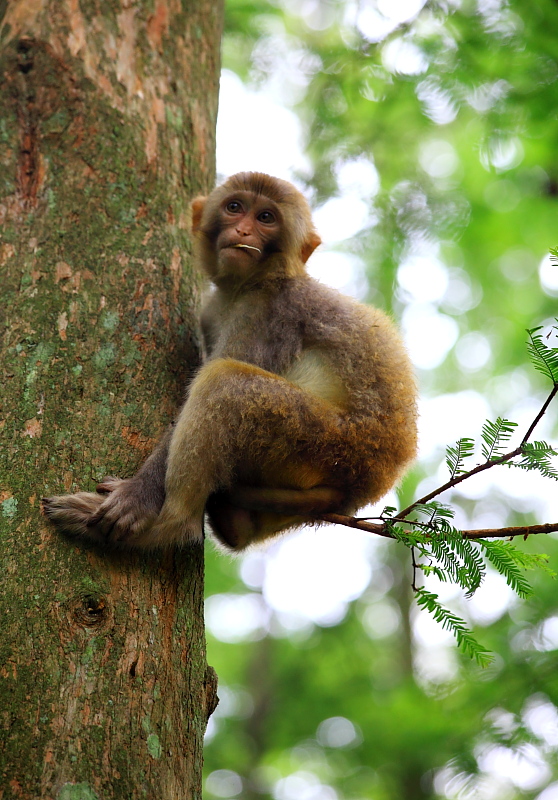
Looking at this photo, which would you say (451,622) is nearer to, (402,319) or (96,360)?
(96,360)

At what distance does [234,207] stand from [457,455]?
2.53m

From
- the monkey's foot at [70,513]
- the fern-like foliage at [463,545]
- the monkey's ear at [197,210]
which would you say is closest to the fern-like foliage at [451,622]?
the fern-like foliage at [463,545]

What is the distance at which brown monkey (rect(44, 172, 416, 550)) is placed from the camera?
3420mm

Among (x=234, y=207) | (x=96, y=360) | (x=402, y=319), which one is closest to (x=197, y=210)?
(x=234, y=207)

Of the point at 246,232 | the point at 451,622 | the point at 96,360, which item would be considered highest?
the point at 246,232

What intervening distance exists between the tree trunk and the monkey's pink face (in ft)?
0.99

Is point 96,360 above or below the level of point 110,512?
above

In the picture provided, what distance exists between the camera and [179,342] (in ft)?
12.7

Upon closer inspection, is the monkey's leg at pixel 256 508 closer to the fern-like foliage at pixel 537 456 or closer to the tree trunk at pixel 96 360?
the tree trunk at pixel 96 360

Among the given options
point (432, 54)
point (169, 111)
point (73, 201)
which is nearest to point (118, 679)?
point (73, 201)

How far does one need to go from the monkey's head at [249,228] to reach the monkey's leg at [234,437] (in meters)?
1.03

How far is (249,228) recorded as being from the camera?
470 cm

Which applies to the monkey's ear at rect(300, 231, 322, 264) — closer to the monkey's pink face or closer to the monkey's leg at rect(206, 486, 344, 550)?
the monkey's pink face

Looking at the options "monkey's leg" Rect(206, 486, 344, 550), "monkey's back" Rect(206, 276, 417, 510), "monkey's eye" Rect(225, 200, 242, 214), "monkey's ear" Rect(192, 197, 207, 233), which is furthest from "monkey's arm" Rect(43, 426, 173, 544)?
"monkey's eye" Rect(225, 200, 242, 214)
